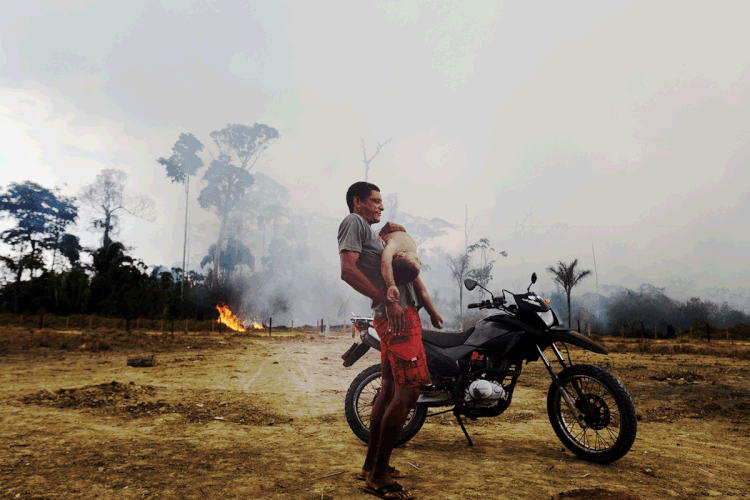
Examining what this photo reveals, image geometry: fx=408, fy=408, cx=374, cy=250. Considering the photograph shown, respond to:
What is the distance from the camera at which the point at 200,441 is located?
3.96m

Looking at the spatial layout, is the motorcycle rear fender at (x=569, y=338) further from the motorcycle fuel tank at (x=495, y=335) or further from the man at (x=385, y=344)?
the man at (x=385, y=344)

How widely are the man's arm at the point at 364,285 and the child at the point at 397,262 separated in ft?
0.21

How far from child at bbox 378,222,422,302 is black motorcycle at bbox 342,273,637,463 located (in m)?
0.99

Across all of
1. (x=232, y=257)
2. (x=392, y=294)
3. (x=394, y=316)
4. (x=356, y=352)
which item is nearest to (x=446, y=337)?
(x=356, y=352)

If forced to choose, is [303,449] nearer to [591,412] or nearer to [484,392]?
[484,392]

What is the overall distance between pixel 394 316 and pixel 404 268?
13.0 inches

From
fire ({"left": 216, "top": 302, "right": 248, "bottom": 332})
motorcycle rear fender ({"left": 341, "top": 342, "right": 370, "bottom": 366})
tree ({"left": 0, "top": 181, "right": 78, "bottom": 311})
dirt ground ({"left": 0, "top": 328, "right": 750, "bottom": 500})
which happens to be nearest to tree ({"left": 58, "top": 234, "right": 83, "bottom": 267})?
tree ({"left": 0, "top": 181, "right": 78, "bottom": 311})

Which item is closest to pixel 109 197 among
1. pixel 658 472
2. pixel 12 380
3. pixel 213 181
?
pixel 213 181

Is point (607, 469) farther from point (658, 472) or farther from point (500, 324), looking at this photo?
point (500, 324)

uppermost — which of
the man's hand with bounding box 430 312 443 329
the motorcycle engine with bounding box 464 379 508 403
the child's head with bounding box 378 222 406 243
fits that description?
the child's head with bounding box 378 222 406 243

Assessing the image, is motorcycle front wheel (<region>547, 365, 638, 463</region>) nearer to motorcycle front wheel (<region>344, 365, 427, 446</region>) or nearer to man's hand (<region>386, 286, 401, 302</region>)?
motorcycle front wheel (<region>344, 365, 427, 446</region>)

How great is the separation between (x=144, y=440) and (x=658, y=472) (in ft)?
14.7

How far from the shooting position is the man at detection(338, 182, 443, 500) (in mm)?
2650

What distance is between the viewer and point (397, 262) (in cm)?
277
